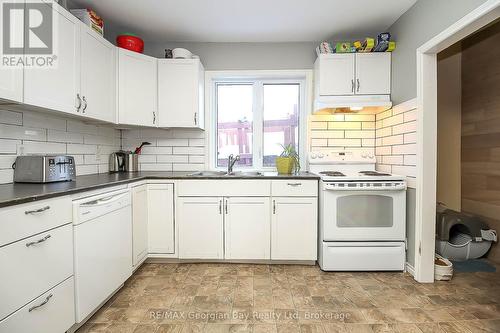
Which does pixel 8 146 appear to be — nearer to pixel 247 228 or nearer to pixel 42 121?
pixel 42 121

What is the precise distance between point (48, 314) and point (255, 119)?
255 cm

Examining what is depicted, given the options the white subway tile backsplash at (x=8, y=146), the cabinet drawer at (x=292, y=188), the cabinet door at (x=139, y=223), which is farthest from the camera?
the cabinet drawer at (x=292, y=188)

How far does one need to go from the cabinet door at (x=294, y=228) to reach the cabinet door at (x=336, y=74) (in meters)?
1.17

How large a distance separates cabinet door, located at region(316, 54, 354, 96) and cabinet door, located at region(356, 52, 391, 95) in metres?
0.08

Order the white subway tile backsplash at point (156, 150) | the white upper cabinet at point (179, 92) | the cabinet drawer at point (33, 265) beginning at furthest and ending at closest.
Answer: the white subway tile backsplash at point (156, 150) → the white upper cabinet at point (179, 92) → the cabinet drawer at point (33, 265)

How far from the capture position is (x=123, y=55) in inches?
101

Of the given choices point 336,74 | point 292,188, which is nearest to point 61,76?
point 292,188

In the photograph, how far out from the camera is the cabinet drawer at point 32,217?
116cm

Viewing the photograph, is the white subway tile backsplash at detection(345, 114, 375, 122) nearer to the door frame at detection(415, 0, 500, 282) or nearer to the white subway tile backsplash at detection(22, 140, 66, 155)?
the door frame at detection(415, 0, 500, 282)

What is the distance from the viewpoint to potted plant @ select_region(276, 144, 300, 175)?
2.92 meters

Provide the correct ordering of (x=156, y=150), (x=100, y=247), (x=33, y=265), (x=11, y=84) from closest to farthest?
(x=33, y=265), (x=11, y=84), (x=100, y=247), (x=156, y=150)

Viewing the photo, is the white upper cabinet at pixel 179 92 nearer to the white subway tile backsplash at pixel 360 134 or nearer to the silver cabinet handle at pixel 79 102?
the silver cabinet handle at pixel 79 102

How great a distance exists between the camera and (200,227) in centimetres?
260

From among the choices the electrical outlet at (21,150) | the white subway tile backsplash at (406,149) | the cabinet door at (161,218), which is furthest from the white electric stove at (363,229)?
the electrical outlet at (21,150)
